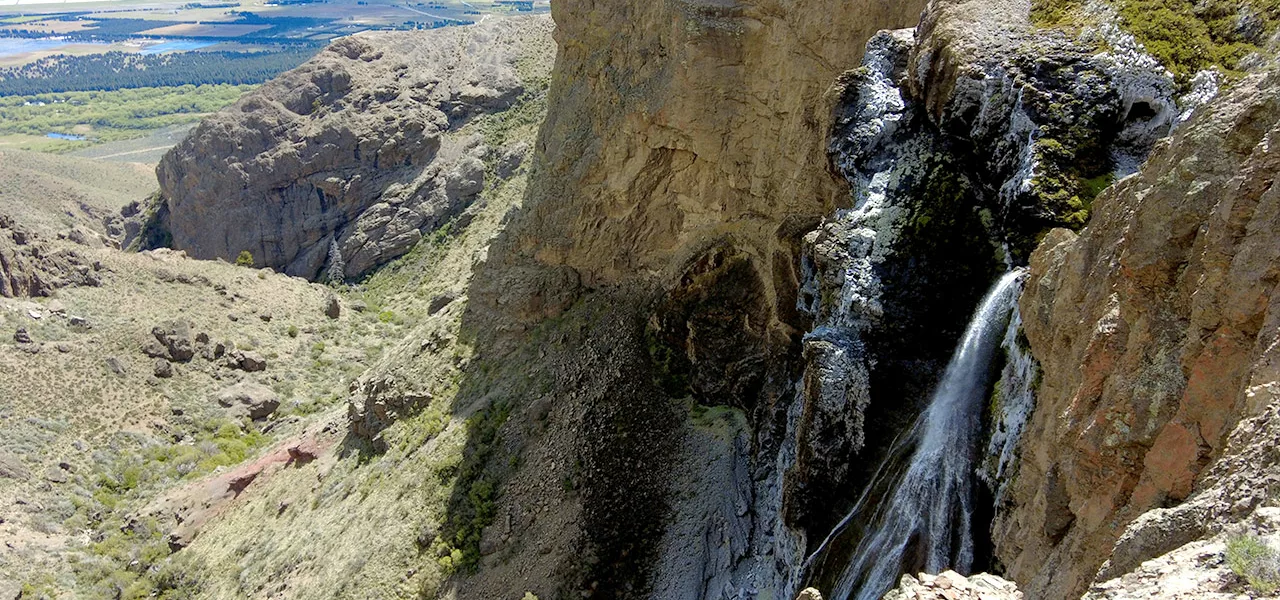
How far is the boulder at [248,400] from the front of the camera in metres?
38.5

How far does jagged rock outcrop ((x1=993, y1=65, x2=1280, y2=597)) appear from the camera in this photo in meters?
7.44

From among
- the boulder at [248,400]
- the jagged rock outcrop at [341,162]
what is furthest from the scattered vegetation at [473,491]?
the jagged rock outcrop at [341,162]

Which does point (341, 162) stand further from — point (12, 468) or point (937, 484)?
point (937, 484)

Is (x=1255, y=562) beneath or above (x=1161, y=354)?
beneath

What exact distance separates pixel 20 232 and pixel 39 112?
155918 mm

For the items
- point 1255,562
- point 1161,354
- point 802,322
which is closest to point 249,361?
point 802,322

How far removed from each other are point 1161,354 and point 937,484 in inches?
244

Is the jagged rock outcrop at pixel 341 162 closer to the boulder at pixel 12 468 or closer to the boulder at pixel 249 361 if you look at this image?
the boulder at pixel 249 361

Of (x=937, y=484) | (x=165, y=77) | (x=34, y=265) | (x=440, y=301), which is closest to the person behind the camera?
(x=937, y=484)

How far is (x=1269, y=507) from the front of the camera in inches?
242

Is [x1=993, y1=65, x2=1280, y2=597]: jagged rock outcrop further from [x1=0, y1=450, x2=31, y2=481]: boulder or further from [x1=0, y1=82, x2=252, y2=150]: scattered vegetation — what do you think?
[x1=0, y1=82, x2=252, y2=150]: scattered vegetation

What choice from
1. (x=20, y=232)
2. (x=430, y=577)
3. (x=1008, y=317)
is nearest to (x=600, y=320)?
(x=430, y=577)

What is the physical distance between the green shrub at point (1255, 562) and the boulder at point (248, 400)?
3908cm

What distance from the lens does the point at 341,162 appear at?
58.6 meters
